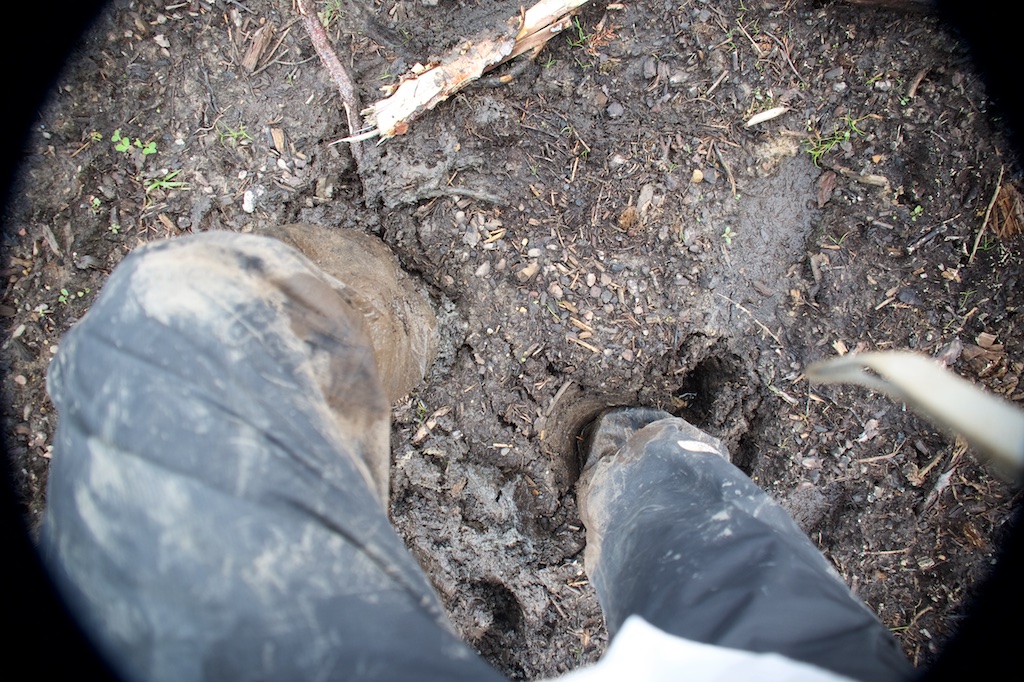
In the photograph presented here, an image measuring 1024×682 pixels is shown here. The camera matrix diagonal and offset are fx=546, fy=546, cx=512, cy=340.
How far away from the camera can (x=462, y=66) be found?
187 centimetres

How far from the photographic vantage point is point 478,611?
2246 millimetres

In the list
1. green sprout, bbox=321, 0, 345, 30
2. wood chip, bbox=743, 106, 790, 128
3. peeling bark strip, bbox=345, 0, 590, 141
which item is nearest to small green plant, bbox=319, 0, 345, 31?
green sprout, bbox=321, 0, 345, 30

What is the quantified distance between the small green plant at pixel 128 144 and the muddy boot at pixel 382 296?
0.75 metres

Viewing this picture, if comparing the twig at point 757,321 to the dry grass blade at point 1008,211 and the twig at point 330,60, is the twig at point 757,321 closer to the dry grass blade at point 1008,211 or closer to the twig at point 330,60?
the dry grass blade at point 1008,211

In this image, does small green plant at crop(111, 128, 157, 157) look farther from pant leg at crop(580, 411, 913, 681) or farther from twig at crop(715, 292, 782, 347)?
twig at crop(715, 292, 782, 347)

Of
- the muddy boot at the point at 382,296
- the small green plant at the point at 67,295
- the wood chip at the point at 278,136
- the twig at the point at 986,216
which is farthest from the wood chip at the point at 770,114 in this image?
the small green plant at the point at 67,295

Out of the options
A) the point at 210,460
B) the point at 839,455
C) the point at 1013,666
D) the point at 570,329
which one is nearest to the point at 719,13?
the point at 570,329

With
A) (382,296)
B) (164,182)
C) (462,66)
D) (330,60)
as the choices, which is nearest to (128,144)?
(164,182)

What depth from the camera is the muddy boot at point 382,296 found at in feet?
5.37

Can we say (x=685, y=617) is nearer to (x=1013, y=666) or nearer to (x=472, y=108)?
(x=1013, y=666)

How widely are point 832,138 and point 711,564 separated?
1.64 meters

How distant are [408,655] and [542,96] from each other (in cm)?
184

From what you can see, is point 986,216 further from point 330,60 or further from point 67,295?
Answer: point 67,295

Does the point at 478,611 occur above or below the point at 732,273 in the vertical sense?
below
